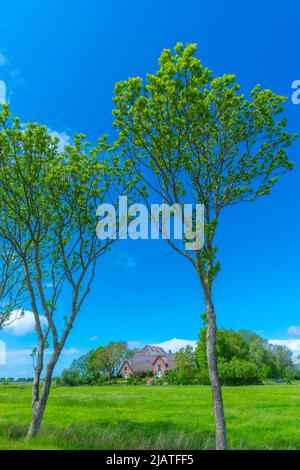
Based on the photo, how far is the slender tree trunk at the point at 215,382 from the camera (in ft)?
42.2

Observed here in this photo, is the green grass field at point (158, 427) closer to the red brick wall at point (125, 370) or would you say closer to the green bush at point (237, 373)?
the green bush at point (237, 373)

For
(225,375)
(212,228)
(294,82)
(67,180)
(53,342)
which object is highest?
(294,82)

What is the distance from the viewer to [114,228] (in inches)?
754

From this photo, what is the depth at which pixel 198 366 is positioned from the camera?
66.4 metres

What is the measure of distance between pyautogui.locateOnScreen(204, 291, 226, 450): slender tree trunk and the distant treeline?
49168 millimetres

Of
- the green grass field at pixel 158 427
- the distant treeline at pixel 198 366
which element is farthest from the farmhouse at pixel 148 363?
the green grass field at pixel 158 427

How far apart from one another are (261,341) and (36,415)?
92.6 metres

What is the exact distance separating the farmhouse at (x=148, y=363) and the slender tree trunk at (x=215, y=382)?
7819 cm

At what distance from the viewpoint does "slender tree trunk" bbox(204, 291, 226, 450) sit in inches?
507
